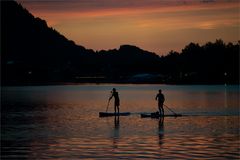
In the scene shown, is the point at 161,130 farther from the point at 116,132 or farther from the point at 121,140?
the point at 121,140

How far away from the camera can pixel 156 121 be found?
39.7 metres

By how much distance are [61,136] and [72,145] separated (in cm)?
394

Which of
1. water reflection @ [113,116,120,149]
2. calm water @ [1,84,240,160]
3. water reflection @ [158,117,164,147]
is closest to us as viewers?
calm water @ [1,84,240,160]

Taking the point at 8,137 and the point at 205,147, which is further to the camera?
the point at 8,137

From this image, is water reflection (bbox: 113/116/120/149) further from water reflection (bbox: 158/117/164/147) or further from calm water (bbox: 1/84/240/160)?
water reflection (bbox: 158/117/164/147)

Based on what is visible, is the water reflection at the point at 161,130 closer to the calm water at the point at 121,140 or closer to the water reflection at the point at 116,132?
the calm water at the point at 121,140

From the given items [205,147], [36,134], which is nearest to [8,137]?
[36,134]

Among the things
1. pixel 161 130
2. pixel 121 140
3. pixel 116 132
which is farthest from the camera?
pixel 161 130

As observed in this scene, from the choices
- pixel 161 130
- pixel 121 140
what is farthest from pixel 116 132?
pixel 121 140

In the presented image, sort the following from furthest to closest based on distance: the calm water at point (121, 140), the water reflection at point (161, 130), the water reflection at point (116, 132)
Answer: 1. the water reflection at point (161, 130)
2. the water reflection at point (116, 132)
3. the calm water at point (121, 140)

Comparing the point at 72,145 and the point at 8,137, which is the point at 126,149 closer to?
the point at 72,145

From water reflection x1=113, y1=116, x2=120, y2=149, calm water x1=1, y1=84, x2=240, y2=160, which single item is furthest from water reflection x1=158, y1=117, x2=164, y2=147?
water reflection x1=113, y1=116, x2=120, y2=149

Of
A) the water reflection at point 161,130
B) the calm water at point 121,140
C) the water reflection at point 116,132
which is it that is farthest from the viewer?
the water reflection at point 161,130

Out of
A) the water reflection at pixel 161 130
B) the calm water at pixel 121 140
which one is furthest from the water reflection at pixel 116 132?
the water reflection at pixel 161 130
